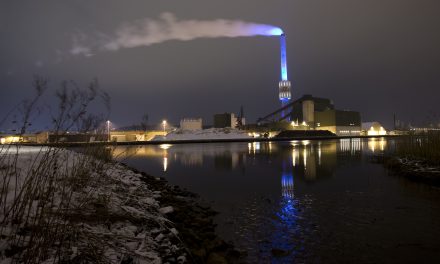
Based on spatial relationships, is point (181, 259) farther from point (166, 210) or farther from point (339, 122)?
point (339, 122)

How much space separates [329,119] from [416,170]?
328ft

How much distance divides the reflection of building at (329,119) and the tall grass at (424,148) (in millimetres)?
90422

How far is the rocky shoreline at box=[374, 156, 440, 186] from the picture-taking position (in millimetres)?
13031

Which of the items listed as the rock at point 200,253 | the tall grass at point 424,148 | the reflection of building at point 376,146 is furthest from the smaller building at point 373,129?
the rock at point 200,253

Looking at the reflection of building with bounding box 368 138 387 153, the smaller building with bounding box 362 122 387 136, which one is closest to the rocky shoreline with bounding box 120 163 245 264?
the reflection of building with bounding box 368 138 387 153

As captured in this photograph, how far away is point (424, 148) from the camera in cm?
1684

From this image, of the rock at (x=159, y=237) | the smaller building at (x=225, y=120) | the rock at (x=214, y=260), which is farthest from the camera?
the smaller building at (x=225, y=120)

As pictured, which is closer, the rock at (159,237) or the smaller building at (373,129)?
the rock at (159,237)

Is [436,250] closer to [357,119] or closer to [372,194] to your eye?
[372,194]

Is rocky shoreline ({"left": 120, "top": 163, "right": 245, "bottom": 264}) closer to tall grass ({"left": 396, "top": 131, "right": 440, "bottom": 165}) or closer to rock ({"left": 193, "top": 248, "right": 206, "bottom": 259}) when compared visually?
rock ({"left": 193, "top": 248, "right": 206, "bottom": 259})

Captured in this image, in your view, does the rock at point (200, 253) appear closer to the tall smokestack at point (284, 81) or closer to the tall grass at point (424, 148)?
the tall grass at point (424, 148)

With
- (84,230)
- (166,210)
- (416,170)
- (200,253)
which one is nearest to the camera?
(84,230)

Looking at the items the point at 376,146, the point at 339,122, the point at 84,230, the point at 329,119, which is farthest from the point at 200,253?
the point at 339,122

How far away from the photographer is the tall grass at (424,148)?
15253mm
